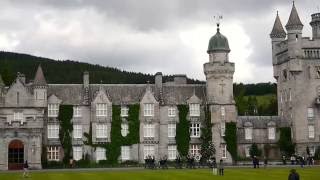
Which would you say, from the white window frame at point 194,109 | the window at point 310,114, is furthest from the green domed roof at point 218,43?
the window at point 310,114

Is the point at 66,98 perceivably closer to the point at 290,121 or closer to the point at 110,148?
the point at 110,148

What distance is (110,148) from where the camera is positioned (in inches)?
3187

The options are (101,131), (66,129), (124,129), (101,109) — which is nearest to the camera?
(66,129)

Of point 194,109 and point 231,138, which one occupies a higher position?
point 194,109

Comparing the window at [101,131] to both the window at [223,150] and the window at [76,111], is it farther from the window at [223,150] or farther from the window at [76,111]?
the window at [223,150]

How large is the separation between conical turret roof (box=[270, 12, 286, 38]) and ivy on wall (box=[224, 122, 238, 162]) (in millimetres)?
17853

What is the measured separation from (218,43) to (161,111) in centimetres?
1171

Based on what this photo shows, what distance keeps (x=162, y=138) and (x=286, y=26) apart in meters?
22.8

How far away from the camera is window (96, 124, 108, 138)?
81.3m

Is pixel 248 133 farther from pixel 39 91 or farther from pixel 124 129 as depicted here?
pixel 39 91

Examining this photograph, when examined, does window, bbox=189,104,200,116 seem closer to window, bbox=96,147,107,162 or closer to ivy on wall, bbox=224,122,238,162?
ivy on wall, bbox=224,122,238,162

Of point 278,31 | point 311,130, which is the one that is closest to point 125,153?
point 311,130

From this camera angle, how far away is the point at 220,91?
83.0 metres

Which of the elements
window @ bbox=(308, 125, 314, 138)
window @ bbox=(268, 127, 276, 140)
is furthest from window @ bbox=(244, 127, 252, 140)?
window @ bbox=(308, 125, 314, 138)
